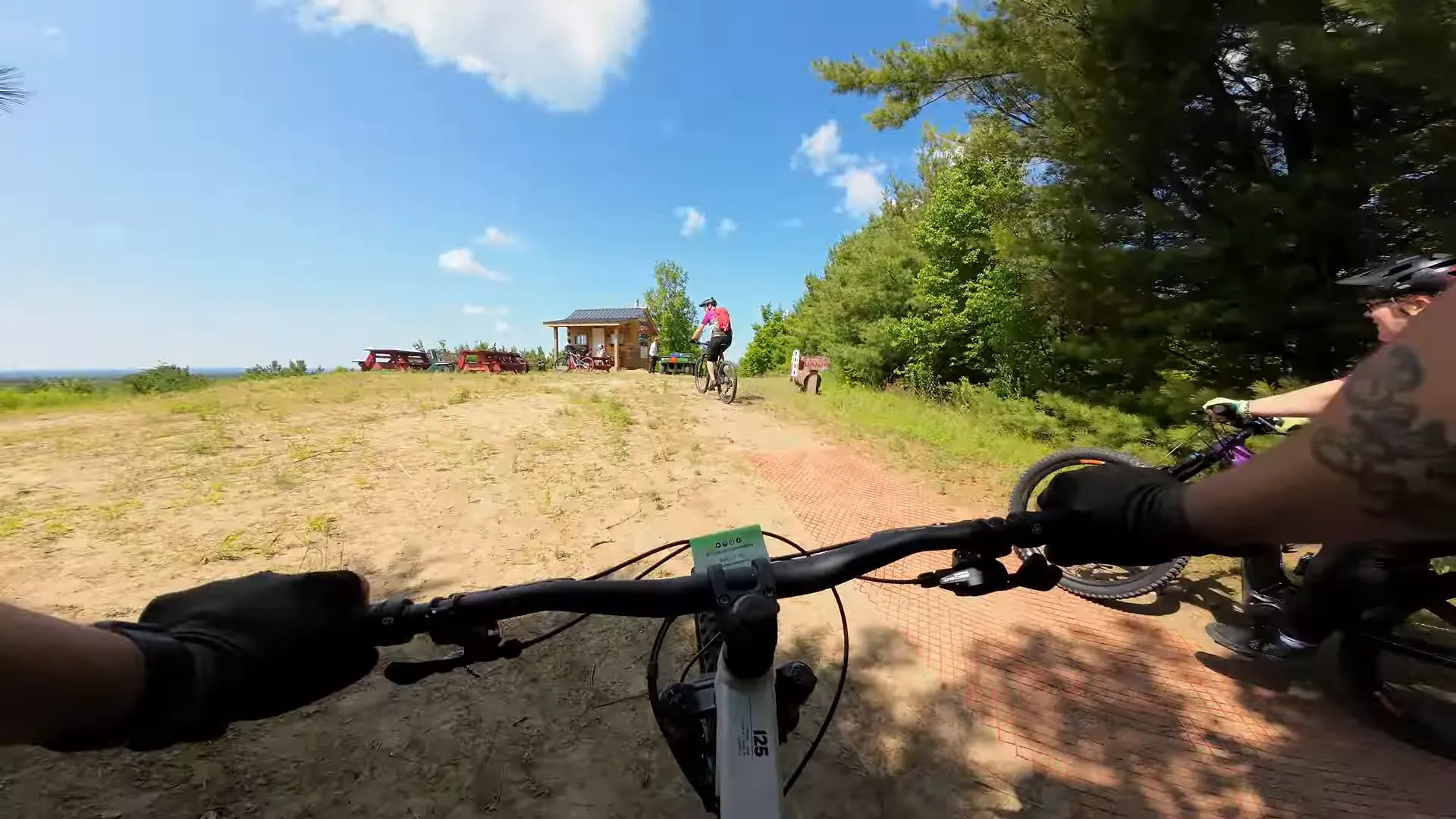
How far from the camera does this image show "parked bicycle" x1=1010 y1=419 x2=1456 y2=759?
8.40 ft

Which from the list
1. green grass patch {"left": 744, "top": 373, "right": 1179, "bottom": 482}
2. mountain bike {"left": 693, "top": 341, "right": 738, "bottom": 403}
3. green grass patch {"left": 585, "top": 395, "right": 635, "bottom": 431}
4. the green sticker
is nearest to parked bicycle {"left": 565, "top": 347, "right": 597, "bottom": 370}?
mountain bike {"left": 693, "top": 341, "right": 738, "bottom": 403}

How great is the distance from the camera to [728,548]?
1290mm

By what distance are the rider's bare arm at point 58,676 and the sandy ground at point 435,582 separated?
1.98 meters

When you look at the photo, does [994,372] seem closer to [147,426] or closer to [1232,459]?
[1232,459]

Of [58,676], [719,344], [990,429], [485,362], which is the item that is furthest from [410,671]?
[485,362]

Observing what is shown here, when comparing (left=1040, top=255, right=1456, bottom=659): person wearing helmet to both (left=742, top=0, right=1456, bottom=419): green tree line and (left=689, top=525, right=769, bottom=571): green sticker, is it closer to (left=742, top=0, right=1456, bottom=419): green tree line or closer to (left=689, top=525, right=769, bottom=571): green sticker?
(left=689, top=525, right=769, bottom=571): green sticker

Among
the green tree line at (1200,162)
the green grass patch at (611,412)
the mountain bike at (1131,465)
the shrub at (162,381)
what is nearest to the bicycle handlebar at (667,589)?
the mountain bike at (1131,465)

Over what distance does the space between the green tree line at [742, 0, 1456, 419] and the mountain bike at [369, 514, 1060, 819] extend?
18.3 feet

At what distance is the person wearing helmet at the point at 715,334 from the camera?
1285cm

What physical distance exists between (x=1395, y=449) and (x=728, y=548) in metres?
1.05

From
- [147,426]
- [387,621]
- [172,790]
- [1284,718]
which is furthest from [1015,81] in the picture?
[147,426]

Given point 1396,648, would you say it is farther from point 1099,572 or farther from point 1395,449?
point 1395,449

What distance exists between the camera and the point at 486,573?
3.94 metres

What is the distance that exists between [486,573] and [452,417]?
493cm
